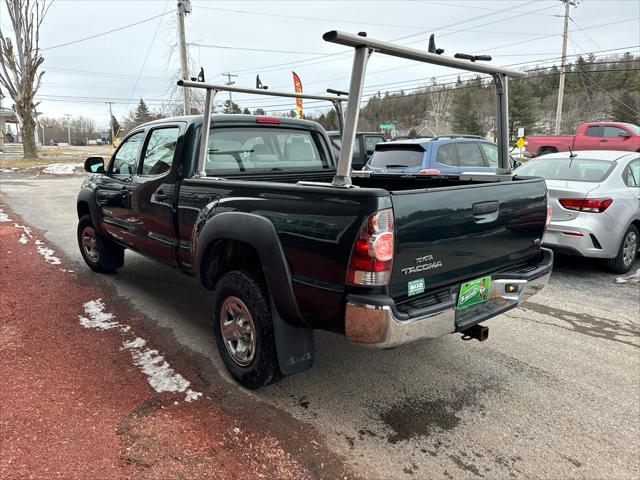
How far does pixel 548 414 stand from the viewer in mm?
3010

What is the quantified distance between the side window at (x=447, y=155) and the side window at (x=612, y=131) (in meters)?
12.6

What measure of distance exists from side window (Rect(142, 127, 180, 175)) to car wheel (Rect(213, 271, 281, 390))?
4.74ft

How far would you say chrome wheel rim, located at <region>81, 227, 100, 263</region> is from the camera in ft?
19.3

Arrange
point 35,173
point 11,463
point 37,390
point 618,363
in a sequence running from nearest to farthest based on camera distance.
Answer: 1. point 11,463
2. point 37,390
3. point 618,363
4. point 35,173

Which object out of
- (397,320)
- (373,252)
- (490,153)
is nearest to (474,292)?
(397,320)

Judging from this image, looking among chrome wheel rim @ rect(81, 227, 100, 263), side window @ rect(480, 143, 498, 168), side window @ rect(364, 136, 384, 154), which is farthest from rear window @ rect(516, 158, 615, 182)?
side window @ rect(364, 136, 384, 154)

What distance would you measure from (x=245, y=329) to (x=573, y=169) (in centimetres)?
538

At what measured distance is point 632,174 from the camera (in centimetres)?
645

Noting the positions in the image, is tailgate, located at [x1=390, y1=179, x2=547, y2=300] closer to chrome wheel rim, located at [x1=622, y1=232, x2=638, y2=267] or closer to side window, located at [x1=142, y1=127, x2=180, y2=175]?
side window, located at [x1=142, y1=127, x2=180, y2=175]

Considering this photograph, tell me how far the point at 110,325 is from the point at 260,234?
2297 mm

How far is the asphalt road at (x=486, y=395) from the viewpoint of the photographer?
2586mm

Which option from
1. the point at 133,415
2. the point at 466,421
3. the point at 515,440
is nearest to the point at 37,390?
the point at 133,415

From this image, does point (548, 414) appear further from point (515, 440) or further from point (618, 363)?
point (618, 363)

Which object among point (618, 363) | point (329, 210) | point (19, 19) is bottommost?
point (618, 363)
